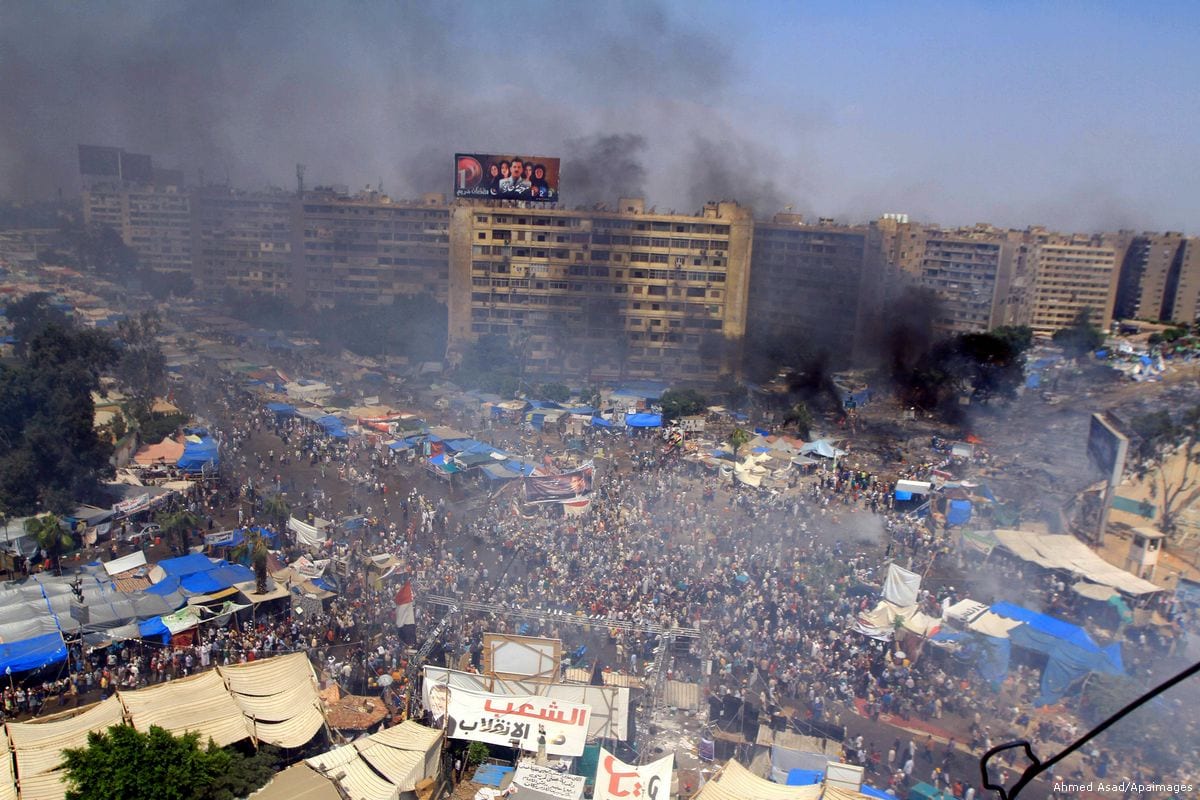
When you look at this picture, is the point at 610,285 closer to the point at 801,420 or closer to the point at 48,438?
the point at 801,420

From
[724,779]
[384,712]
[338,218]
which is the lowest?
[384,712]

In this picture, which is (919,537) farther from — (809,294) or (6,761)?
(809,294)

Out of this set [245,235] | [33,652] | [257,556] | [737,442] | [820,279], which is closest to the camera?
[33,652]

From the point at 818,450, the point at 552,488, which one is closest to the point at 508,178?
the point at 818,450

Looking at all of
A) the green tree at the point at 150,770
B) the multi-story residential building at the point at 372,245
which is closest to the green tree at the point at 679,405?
the green tree at the point at 150,770

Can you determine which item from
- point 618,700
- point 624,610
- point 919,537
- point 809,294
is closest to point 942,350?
point 809,294

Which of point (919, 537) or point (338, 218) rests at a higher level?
point (338, 218)
